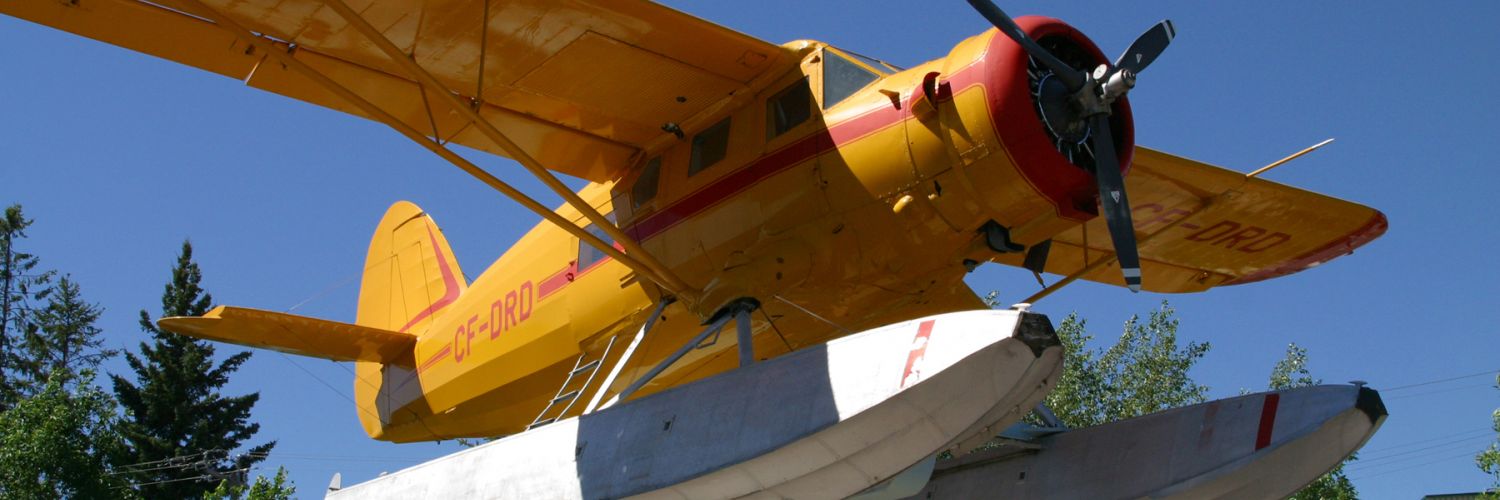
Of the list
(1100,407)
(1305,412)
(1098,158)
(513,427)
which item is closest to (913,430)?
(1098,158)

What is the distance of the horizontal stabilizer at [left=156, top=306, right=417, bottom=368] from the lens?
10.5 m

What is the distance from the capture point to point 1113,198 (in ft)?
25.6

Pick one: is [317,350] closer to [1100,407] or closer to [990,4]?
[990,4]

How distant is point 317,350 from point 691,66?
4.66m

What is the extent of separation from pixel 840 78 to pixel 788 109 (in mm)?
386

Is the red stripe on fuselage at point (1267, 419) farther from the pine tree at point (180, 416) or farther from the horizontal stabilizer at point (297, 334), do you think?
the pine tree at point (180, 416)

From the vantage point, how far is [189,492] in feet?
81.5

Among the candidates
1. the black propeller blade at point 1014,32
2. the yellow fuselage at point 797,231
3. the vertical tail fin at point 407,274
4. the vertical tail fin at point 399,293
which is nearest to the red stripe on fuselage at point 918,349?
the yellow fuselage at point 797,231

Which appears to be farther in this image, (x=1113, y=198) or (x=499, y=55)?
(x=499, y=55)

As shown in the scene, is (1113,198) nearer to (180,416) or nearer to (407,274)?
(407,274)

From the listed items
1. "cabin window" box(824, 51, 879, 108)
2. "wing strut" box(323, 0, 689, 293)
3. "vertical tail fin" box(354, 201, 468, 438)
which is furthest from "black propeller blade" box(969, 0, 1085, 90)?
"vertical tail fin" box(354, 201, 468, 438)

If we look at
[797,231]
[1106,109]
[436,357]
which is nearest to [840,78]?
[797,231]

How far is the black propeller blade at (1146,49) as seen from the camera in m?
7.80

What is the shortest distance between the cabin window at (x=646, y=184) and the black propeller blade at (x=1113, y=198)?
3022 mm
